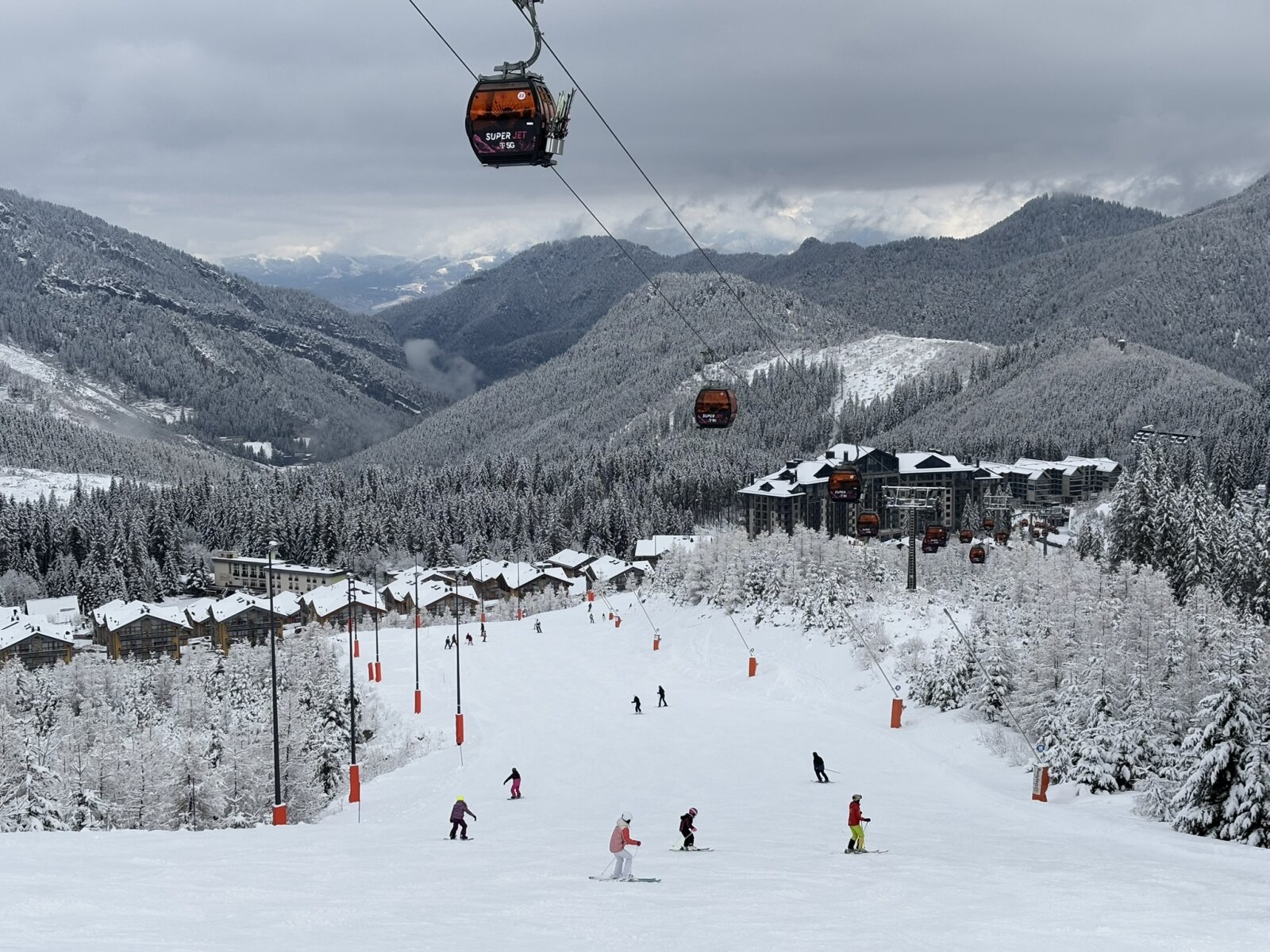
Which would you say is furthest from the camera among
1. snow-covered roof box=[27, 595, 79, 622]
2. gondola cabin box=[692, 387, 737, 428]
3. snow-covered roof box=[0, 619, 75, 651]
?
snow-covered roof box=[27, 595, 79, 622]

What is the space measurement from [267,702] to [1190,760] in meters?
48.0

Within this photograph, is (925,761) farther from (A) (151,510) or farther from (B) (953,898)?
(A) (151,510)

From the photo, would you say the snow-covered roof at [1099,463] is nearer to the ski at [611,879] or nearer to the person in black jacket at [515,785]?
the person in black jacket at [515,785]

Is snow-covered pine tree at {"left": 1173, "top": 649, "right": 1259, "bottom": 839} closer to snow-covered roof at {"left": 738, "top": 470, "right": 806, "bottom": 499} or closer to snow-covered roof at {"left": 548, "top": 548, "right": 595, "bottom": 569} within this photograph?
snow-covered roof at {"left": 738, "top": 470, "right": 806, "bottom": 499}

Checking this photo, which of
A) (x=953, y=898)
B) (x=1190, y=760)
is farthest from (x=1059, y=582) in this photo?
(x=953, y=898)

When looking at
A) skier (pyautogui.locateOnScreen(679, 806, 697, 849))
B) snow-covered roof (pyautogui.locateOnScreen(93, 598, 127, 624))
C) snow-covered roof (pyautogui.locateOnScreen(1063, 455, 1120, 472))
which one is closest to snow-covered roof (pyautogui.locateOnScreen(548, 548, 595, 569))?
snow-covered roof (pyautogui.locateOnScreen(93, 598, 127, 624))

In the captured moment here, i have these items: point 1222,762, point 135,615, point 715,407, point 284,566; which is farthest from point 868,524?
point 284,566

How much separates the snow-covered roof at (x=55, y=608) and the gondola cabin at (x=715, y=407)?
105822 mm

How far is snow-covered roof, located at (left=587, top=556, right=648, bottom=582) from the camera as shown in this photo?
120125 mm

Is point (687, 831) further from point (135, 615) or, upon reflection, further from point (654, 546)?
point (654, 546)

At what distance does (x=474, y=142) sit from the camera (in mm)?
→ 14617

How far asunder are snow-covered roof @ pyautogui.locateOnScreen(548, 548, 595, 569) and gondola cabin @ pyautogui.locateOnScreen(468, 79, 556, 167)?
114447 mm

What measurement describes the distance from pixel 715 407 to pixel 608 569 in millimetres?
89601

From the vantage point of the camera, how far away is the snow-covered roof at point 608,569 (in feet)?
394
